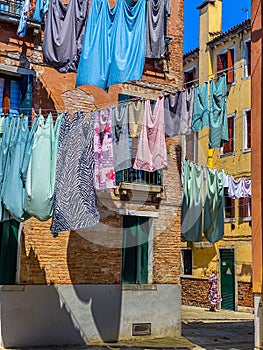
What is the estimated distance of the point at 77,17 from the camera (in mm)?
11625

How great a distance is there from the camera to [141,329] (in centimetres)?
1366

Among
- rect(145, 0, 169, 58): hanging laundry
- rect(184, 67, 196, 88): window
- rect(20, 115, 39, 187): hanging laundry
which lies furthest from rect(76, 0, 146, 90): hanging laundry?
rect(184, 67, 196, 88): window

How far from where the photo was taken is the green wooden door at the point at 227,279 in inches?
903

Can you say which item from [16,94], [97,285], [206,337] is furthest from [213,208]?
[16,94]

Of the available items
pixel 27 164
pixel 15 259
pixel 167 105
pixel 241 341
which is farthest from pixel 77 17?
pixel 241 341

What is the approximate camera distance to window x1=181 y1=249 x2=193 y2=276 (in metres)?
25.6

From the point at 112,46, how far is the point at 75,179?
9.36ft

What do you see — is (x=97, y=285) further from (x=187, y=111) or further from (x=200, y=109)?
(x=200, y=109)

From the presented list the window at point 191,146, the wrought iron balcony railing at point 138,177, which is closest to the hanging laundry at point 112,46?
the wrought iron balcony railing at point 138,177

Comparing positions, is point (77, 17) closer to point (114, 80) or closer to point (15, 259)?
point (114, 80)

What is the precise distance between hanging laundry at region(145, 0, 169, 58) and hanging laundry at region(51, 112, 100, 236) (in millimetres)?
2233

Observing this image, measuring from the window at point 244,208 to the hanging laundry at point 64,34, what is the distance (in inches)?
500

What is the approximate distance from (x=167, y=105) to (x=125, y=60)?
126 cm

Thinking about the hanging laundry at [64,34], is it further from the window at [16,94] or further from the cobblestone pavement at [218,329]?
the cobblestone pavement at [218,329]
